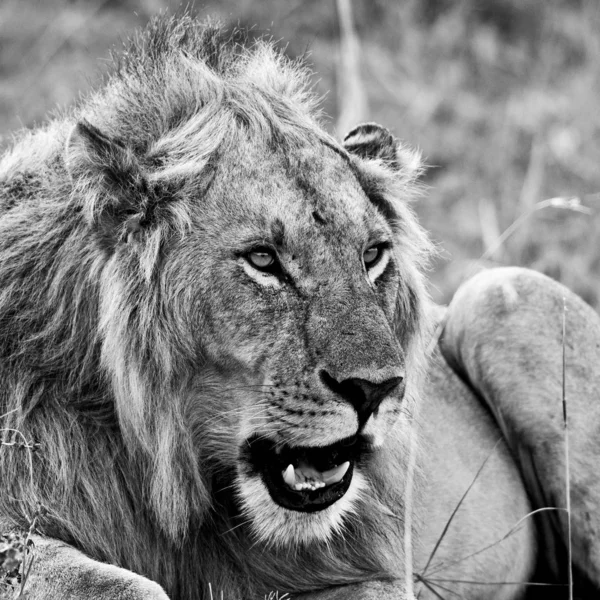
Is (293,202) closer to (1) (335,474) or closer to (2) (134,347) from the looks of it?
(2) (134,347)

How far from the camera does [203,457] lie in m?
3.85

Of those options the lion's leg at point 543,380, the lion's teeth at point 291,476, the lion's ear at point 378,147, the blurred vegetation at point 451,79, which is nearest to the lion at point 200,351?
the lion's teeth at point 291,476

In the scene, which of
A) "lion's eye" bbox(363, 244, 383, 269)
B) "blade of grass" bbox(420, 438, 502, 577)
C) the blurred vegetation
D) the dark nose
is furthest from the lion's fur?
the blurred vegetation

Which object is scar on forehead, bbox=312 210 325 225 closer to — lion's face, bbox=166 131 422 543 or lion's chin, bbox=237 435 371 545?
lion's face, bbox=166 131 422 543

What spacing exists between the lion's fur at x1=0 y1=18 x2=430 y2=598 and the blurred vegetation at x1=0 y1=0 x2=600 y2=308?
15.0ft

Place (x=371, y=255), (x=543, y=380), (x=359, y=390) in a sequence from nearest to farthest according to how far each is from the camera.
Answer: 1. (x=359, y=390)
2. (x=371, y=255)
3. (x=543, y=380)

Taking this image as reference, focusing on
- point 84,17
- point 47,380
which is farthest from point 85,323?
point 84,17

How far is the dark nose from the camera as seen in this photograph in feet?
11.4

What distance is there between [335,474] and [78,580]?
0.84m

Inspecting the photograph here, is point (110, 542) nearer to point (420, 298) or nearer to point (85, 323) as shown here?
point (85, 323)

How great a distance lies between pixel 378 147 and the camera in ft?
14.6

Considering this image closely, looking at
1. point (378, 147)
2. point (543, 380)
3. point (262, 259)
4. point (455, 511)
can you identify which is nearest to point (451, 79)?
point (543, 380)

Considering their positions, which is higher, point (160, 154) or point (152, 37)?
point (152, 37)

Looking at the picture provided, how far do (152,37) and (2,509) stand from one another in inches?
68.3
